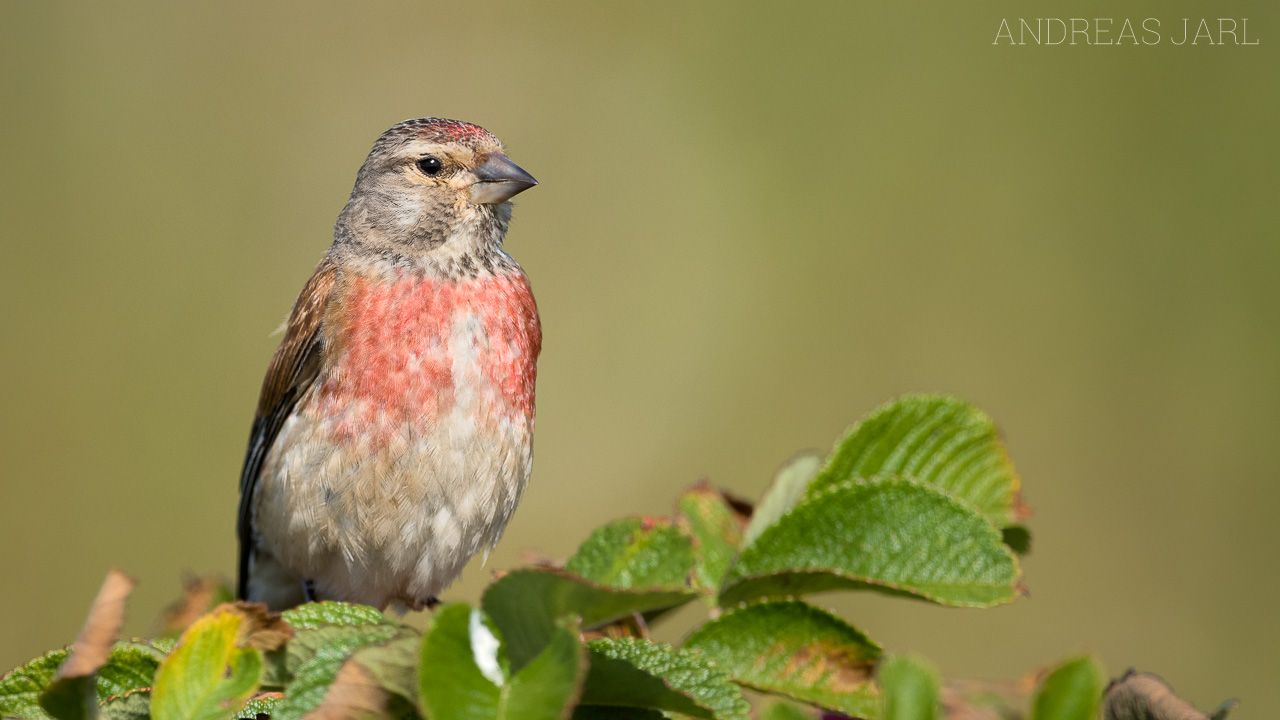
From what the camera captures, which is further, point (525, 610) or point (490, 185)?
point (490, 185)

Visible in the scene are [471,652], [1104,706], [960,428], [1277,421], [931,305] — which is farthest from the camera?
[931,305]

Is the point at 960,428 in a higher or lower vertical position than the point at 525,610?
higher

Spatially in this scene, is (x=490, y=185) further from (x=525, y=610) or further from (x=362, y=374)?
(x=525, y=610)

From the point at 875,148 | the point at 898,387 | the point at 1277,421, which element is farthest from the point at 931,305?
the point at 1277,421

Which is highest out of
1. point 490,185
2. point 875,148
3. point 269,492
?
point 875,148

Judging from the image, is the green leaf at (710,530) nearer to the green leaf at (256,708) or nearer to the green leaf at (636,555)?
the green leaf at (636,555)

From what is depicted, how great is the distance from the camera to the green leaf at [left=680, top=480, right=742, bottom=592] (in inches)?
75.7

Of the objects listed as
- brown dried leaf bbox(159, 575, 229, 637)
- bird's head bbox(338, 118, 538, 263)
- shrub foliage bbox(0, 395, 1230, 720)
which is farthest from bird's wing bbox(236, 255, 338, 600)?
shrub foliage bbox(0, 395, 1230, 720)

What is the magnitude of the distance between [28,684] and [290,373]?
72.5 inches

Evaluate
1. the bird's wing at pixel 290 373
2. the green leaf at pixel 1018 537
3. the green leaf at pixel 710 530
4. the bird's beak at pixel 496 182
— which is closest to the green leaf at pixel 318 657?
the green leaf at pixel 710 530

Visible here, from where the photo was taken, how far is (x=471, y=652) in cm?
115

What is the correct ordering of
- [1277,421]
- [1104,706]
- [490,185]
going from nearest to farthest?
[1104,706], [490,185], [1277,421]

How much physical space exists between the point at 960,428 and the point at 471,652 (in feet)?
3.67

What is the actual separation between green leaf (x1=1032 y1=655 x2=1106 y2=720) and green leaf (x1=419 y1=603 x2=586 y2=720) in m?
0.54
